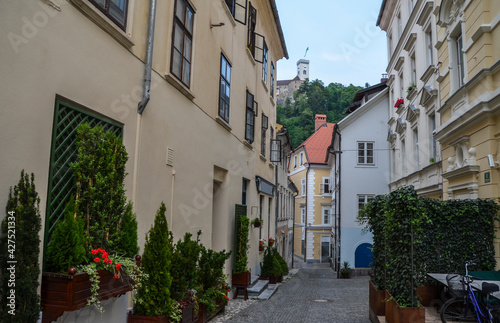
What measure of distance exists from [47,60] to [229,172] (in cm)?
779

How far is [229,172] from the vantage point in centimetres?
1175

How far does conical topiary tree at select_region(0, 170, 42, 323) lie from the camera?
3457 millimetres

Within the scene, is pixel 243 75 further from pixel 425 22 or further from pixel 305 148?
pixel 305 148

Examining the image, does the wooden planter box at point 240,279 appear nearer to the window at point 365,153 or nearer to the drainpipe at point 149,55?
the drainpipe at point 149,55

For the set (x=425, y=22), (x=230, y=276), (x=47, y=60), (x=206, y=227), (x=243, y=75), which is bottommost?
(x=230, y=276)

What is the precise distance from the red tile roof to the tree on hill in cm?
1411

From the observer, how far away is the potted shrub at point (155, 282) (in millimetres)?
5980

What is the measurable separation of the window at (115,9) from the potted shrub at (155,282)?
2885mm

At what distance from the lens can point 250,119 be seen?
567 inches

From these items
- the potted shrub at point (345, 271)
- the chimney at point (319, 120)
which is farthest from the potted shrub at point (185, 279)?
the chimney at point (319, 120)

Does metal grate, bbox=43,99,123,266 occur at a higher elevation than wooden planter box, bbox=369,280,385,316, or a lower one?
higher

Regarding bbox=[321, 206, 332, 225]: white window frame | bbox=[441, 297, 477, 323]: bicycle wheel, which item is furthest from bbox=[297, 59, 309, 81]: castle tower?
bbox=[441, 297, 477, 323]: bicycle wheel

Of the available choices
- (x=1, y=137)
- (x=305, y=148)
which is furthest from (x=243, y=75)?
(x=305, y=148)

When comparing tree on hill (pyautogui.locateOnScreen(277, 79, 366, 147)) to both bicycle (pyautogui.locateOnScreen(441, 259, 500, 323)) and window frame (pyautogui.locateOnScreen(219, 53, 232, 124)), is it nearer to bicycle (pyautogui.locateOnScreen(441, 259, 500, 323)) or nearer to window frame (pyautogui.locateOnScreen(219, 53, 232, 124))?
window frame (pyautogui.locateOnScreen(219, 53, 232, 124))
